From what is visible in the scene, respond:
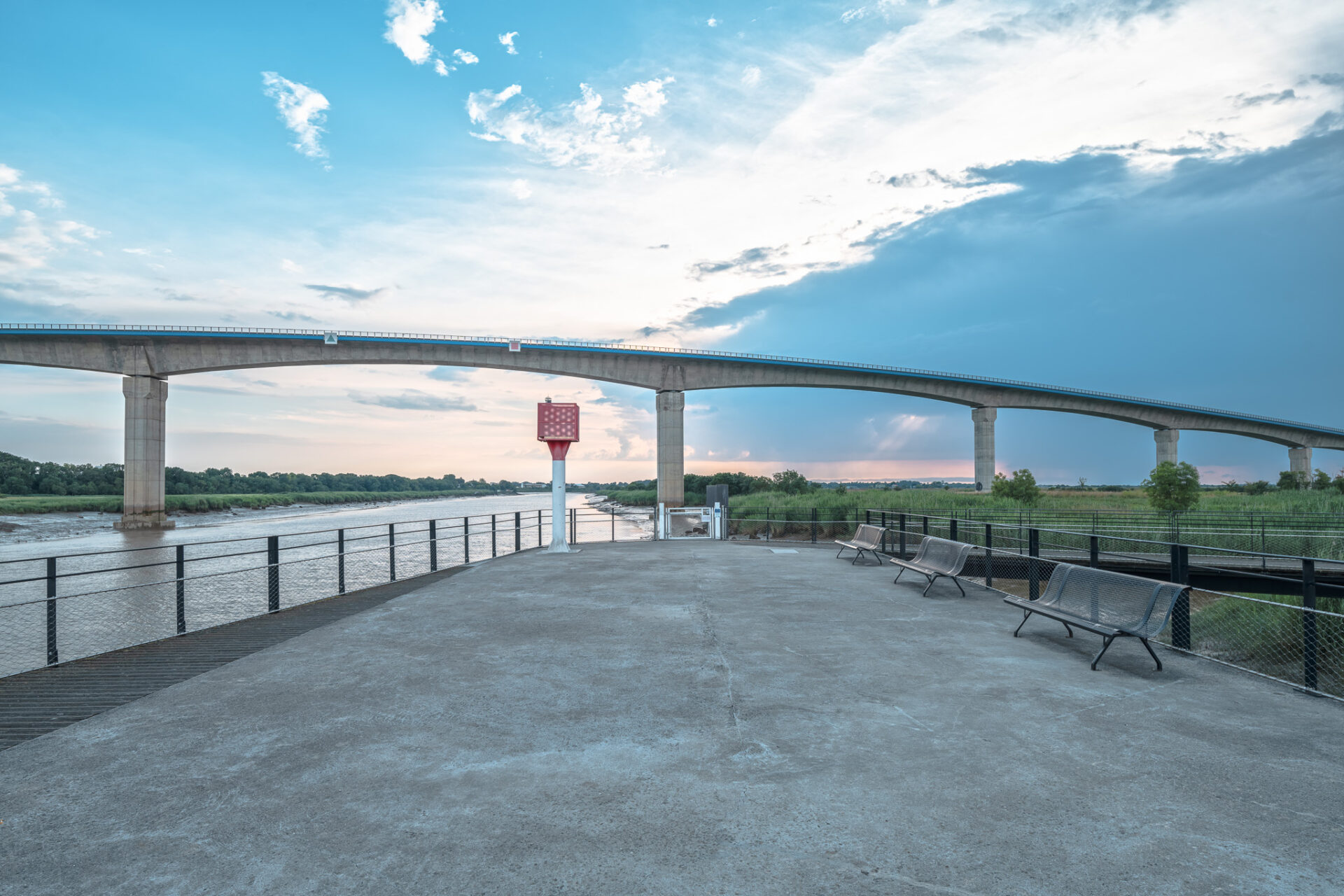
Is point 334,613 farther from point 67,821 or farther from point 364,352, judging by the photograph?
point 364,352

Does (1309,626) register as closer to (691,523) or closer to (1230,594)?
(1230,594)

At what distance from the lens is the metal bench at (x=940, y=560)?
1006cm

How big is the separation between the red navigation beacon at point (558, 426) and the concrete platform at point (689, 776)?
10.6m

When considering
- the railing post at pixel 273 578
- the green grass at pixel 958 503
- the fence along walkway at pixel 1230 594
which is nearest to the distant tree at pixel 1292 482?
the green grass at pixel 958 503

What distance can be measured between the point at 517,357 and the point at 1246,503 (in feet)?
142

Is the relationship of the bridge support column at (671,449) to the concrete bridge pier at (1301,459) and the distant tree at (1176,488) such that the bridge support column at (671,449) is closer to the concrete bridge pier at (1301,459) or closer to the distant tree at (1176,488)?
the distant tree at (1176,488)

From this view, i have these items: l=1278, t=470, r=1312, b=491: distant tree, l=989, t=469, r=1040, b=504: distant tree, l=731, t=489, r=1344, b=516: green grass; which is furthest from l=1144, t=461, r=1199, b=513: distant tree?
l=1278, t=470, r=1312, b=491: distant tree

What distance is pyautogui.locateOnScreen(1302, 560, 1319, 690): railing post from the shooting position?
19.1 ft

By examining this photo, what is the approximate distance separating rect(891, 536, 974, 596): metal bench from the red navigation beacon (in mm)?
9123

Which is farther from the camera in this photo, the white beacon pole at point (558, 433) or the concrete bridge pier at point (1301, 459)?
the concrete bridge pier at point (1301, 459)

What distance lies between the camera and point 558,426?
17625 millimetres

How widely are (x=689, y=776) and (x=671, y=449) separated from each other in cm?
4088

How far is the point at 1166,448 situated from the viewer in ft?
215

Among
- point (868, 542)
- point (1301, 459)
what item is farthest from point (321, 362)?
point (1301, 459)
